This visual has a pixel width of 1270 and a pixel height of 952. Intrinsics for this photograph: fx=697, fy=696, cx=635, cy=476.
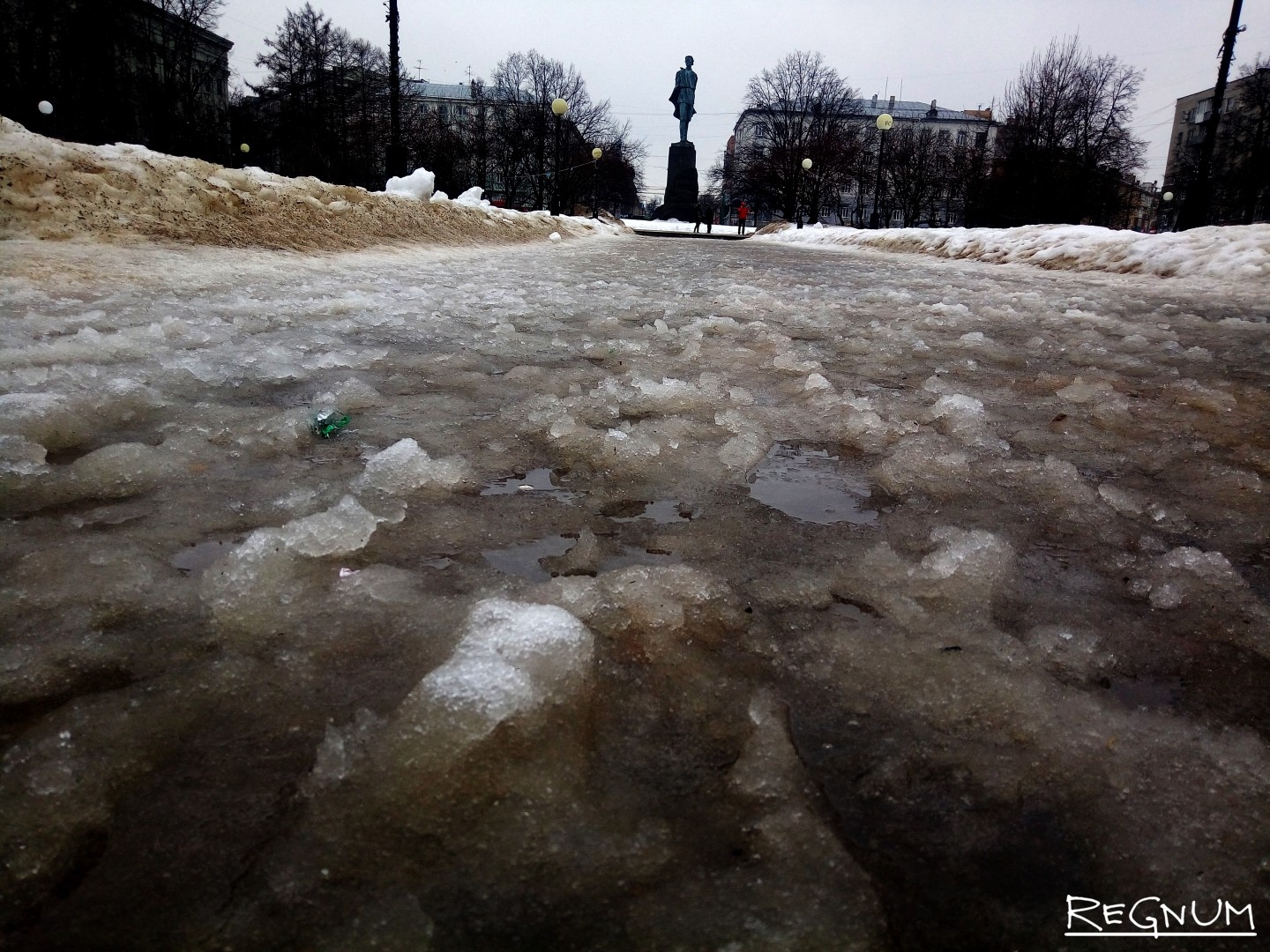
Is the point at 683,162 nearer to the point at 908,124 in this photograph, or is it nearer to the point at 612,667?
the point at 612,667

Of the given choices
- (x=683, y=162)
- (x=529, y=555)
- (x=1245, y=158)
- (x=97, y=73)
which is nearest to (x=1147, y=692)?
(x=529, y=555)

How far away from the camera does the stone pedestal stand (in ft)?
116

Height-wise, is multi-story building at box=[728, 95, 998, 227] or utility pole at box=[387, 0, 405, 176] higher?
multi-story building at box=[728, 95, 998, 227]

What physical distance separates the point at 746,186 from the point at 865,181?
24.2 ft

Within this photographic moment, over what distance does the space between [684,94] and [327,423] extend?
3882 centimetres

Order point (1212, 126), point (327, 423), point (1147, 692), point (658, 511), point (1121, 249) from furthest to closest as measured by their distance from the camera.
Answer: point (1212, 126) → point (1121, 249) → point (327, 423) → point (658, 511) → point (1147, 692)

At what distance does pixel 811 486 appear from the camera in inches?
67.4

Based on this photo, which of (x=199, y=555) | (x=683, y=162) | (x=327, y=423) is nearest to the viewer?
(x=199, y=555)

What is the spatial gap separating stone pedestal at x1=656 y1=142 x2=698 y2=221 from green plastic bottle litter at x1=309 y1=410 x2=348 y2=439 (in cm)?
3602

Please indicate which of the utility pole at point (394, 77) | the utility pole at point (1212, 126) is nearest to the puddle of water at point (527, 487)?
the utility pole at point (394, 77)

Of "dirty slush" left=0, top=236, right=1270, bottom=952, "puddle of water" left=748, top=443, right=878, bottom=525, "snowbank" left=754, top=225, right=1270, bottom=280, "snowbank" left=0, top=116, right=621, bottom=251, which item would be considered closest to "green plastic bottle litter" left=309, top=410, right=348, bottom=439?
"dirty slush" left=0, top=236, right=1270, bottom=952

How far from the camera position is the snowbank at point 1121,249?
23.6 feet

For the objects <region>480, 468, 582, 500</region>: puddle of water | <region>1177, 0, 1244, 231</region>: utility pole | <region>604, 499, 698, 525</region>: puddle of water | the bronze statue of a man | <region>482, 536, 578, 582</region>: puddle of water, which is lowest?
<region>482, 536, 578, 582</region>: puddle of water

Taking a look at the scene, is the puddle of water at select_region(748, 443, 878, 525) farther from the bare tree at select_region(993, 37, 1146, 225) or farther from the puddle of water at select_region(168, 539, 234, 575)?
the bare tree at select_region(993, 37, 1146, 225)
